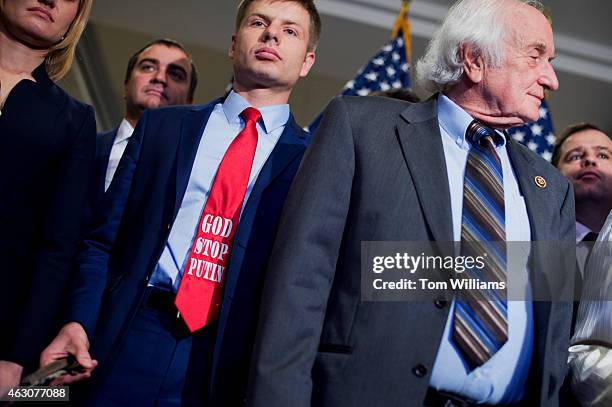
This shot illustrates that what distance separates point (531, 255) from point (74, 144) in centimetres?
106

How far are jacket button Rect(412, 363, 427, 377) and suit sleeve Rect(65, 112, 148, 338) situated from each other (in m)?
0.71

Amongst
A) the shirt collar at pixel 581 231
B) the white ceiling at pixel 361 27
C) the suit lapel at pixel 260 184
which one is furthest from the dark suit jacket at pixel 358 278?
the white ceiling at pixel 361 27

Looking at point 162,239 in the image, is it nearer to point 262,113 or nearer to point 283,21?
point 262,113

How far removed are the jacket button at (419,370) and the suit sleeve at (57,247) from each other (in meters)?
0.79

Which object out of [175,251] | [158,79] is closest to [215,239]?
[175,251]

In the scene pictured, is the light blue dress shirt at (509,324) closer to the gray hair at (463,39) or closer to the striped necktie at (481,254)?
the striped necktie at (481,254)

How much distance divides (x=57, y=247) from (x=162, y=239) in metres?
0.23

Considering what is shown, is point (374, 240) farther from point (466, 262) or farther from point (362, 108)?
point (362, 108)

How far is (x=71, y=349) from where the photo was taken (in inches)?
63.7

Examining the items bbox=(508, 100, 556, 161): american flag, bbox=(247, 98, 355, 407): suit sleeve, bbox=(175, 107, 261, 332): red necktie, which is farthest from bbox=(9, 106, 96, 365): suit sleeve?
bbox=(508, 100, 556, 161): american flag

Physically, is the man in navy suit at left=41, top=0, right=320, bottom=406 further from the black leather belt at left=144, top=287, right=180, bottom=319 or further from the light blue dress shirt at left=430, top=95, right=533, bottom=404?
the light blue dress shirt at left=430, top=95, right=533, bottom=404

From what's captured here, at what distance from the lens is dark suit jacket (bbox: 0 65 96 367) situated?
5.51 feet

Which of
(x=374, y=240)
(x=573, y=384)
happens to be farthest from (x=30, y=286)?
A: (x=573, y=384)

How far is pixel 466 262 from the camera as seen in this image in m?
1.54
